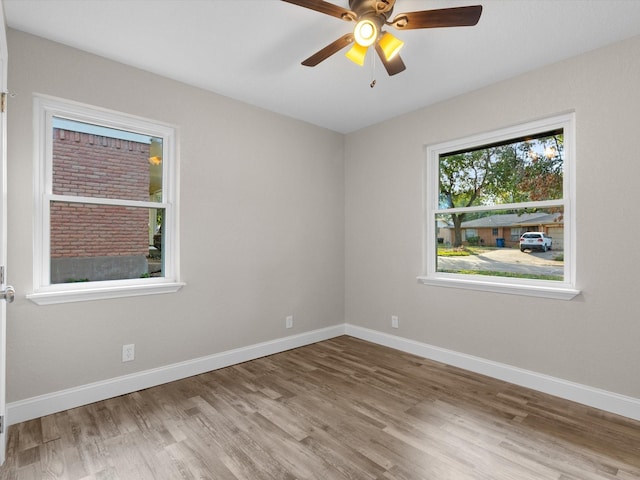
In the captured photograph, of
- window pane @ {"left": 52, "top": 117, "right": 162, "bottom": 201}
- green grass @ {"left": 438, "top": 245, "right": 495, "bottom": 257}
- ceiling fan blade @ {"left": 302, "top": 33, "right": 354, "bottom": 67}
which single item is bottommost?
green grass @ {"left": 438, "top": 245, "right": 495, "bottom": 257}

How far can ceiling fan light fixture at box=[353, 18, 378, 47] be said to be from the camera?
75.5 inches

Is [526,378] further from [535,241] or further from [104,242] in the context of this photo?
[104,242]

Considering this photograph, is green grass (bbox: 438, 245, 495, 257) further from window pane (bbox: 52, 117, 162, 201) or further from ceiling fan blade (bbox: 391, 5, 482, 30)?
window pane (bbox: 52, 117, 162, 201)

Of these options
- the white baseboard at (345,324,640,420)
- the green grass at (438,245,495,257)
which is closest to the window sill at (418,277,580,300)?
the green grass at (438,245,495,257)

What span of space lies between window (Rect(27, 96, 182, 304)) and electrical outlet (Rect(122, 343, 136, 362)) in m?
0.42

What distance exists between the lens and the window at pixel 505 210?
2820 mm

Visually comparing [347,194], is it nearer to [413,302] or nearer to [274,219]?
[274,219]

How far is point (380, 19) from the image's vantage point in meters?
1.96

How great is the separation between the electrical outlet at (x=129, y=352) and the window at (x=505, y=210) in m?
2.76

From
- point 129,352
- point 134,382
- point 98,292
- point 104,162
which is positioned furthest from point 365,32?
point 134,382

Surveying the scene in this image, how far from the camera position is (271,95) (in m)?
3.36

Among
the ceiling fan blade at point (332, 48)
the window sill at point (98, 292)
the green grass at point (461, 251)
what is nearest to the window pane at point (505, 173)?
the green grass at point (461, 251)

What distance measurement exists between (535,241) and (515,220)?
248 mm

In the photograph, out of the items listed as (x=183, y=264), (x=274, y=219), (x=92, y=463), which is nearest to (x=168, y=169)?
(x=183, y=264)
